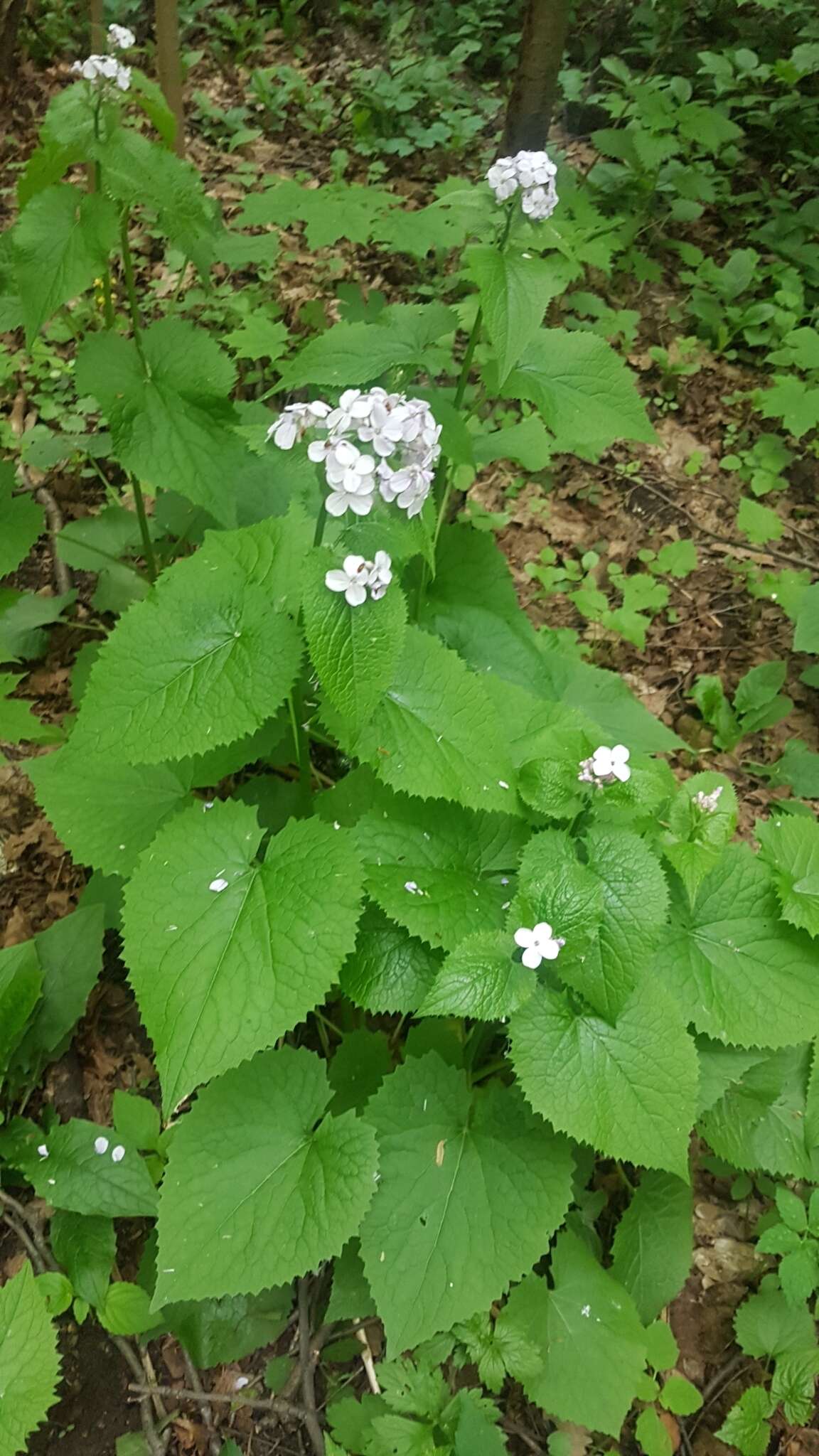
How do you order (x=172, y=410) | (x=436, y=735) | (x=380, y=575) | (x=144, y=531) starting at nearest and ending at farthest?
(x=380, y=575) → (x=436, y=735) → (x=172, y=410) → (x=144, y=531)

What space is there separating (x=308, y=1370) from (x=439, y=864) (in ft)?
3.95

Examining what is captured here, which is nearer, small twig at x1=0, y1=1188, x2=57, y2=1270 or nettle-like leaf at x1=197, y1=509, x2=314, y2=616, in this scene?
nettle-like leaf at x1=197, y1=509, x2=314, y2=616

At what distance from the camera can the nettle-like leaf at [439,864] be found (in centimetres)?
180

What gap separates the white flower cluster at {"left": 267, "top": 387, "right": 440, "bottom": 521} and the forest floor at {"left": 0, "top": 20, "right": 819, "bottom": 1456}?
1705mm

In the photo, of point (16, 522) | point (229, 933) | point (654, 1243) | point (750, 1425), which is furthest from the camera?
point (16, 522)

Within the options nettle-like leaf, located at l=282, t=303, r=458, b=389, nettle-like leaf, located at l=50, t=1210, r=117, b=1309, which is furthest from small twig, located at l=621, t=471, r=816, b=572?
nettle-like leaf, located at l=50, t=1210, r=117, b=1309

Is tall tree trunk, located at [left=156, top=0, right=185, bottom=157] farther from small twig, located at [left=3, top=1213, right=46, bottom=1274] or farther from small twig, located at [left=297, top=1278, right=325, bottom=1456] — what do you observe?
small twig, located at [left=297, top=1278, right=325, bottom=1456]

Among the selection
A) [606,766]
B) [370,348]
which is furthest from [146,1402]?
[370,348]

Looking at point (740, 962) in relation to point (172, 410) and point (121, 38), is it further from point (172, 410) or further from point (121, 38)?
point (121, 38)

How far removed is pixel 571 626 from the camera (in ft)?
11.3

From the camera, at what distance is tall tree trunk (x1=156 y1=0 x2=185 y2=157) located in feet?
10.7

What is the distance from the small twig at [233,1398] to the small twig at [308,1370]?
22mm

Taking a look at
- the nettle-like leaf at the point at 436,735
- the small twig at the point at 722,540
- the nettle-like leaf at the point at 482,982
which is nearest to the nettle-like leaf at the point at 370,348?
the nettle-like leaf at the point at 436,735

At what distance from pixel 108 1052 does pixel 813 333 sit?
412 centimetres
